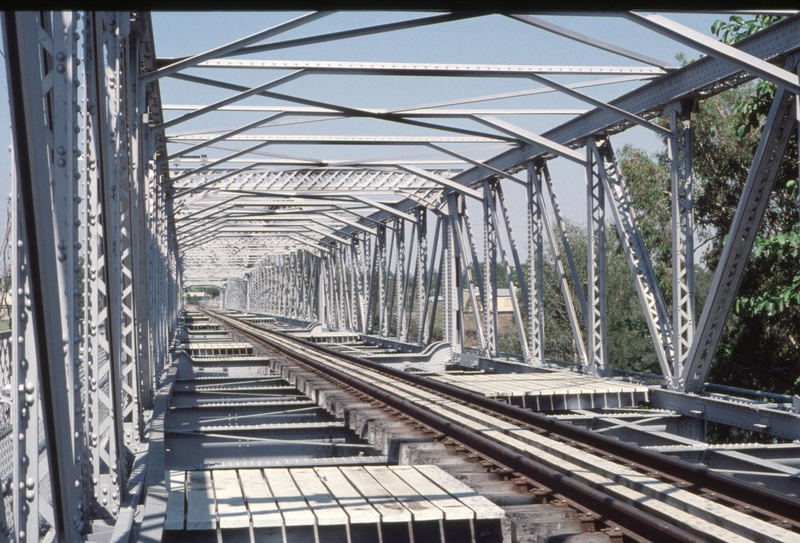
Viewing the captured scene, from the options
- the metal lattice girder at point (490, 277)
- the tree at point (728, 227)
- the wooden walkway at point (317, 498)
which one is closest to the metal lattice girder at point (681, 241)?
the tree at point (728, 227)

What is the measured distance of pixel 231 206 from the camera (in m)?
29.7

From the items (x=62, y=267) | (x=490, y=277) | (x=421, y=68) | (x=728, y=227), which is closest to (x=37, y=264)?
(x=62, y=267)

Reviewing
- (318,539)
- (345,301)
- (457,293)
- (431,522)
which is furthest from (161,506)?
(345,301)

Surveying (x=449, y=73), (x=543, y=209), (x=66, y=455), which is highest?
(x=449, y=73)

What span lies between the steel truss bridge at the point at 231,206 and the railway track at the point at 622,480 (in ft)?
4.67

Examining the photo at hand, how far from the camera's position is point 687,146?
11.9 m

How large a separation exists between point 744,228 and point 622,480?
16.2 ft

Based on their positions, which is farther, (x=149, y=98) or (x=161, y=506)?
(x=149, y=98)

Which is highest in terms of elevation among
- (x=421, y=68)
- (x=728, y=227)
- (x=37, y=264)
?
(x=421, y=68)

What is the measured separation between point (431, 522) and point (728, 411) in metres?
6.55

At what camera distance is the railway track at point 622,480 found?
501 centimetres

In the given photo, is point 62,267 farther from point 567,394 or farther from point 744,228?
point 567,394

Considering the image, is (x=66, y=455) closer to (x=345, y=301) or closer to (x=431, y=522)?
(x=431, y=522)

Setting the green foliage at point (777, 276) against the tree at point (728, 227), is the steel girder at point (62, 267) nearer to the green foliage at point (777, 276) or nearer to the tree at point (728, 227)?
the green foliage at point (777, 276)
